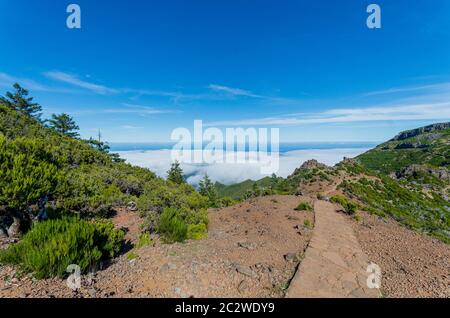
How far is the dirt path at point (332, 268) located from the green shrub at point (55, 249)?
5163 millimetres

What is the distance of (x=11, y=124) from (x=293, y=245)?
24868mm

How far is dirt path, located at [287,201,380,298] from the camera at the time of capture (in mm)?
5320

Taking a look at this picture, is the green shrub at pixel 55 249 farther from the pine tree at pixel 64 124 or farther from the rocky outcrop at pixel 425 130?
the rocky outcrop at pixel 425 130

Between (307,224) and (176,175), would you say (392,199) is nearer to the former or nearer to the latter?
(307,224)

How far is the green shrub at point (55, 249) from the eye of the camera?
209 inches

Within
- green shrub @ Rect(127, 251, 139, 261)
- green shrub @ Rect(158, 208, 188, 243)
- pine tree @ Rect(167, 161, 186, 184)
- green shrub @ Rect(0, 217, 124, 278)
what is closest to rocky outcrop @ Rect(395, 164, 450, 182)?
pine tree @ Rect(167, 161, 186, 184)

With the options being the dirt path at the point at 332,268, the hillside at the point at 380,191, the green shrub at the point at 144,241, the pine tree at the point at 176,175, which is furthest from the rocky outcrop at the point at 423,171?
the green shrub at the point at 144,241

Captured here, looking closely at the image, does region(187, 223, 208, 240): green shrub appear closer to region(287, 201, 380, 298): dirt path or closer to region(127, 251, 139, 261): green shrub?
region(127, 251, 139, 261): green shrub

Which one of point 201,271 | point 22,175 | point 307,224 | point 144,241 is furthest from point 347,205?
point 22,175

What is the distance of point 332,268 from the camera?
6.43 metres

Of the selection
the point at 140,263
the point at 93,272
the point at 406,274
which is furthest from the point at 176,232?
the point at 406,274

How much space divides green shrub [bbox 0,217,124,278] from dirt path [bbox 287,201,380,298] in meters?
5.16

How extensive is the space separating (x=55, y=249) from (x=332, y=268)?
715 centimetres
